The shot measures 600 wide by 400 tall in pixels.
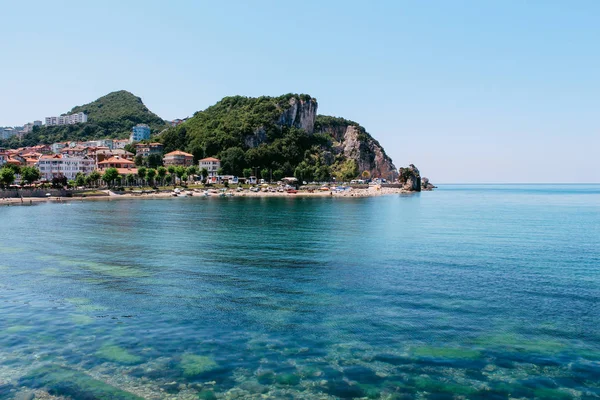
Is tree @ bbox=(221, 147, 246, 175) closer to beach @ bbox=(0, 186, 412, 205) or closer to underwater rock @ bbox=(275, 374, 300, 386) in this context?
beach @ bbox=(0, 186, 412, 205)

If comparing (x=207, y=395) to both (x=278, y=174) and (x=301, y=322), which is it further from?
(x=278, y=174)

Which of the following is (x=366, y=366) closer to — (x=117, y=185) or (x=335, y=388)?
(x=335, y=388)

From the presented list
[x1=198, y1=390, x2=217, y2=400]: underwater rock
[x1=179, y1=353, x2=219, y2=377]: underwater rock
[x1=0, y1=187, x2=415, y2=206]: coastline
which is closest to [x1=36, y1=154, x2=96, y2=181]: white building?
[x1=0, y1=187, x2=415, y2=206]: coastline

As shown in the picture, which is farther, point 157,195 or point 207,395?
point 157,195

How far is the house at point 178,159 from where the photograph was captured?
18825cm

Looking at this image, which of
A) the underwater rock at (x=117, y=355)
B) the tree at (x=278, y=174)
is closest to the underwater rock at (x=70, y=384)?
the underwater rock at (x=117, y=355)

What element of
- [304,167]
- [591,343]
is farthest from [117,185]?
[591,343]

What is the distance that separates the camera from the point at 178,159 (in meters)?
189

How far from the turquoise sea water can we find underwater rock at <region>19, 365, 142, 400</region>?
A: 0.21ft

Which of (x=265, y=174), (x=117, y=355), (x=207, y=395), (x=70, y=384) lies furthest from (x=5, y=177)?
(x=207, y=395)

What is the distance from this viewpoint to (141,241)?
4631 centimetres

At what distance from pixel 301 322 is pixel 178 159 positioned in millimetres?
178285

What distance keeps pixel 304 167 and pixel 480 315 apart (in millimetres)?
176313

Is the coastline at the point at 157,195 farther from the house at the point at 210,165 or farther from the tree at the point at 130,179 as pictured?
the house at the point at 210,165
